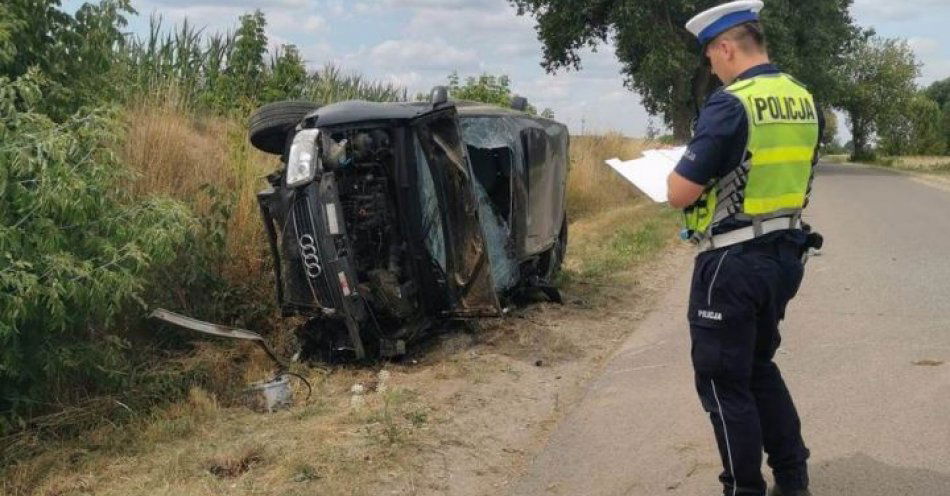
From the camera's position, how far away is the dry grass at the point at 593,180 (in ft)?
60.3

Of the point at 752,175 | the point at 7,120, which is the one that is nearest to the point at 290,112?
the point at 7,120

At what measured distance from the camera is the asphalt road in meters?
4.29

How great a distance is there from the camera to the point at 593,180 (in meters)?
19.3

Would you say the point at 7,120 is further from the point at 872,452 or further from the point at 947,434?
the point at 947,434

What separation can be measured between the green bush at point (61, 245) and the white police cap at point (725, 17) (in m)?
2.94

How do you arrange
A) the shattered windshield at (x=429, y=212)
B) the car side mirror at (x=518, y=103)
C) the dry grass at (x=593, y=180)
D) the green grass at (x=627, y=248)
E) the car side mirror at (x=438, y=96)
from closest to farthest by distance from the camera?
1. the shattered windshield at (x=429, y=212)
2. the car side mirror at (x=438, y=96)
3. the car side mirror at (x=518, y=103)
4. the green grass at (x=627, y=248)
5. the dry grass at (x=593, y=180)

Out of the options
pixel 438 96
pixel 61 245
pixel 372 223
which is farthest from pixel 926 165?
pixel 61 245

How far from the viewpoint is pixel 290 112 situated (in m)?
6.64

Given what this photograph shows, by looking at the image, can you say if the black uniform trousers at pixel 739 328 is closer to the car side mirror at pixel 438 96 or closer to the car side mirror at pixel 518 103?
the car side mirror at pixel 438 96

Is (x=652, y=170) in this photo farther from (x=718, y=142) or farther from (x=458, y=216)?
(x=458, y=216)

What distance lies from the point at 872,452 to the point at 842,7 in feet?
129

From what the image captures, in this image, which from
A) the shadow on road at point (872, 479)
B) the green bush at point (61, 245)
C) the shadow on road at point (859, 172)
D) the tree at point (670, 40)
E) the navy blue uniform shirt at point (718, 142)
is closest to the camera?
the navy blue uniform shirt at point (718, 142)

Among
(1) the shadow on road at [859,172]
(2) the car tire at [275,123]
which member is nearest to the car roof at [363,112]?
(2) the car tire at [275,123]

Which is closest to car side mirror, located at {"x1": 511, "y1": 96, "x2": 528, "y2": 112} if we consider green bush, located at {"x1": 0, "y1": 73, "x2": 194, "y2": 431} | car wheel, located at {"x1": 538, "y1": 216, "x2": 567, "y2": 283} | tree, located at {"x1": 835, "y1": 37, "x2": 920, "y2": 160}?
car wheel, located at {"x1": 538, "y1": 216, "x2": 567, "y2": 283}
